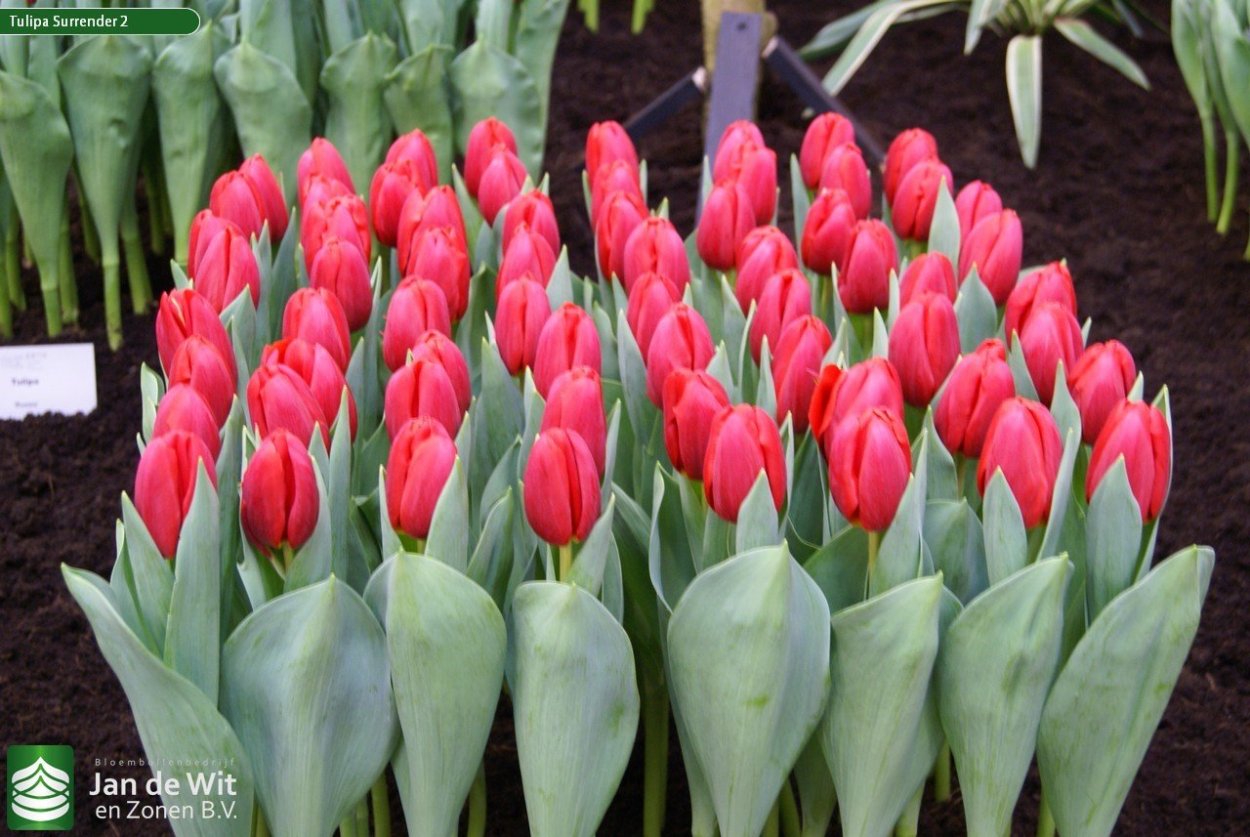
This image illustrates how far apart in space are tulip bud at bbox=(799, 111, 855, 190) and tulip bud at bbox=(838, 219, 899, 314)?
0.21 metres

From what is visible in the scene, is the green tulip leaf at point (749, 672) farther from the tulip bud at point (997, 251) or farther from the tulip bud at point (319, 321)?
the tulip bud at point (997, 251)

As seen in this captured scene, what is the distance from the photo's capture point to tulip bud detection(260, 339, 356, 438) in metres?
0.99

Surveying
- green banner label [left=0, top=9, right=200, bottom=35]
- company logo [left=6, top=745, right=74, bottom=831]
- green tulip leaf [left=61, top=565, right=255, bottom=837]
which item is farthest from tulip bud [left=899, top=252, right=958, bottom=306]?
green banner label [left=0, top=9, right=200, bottom=35]

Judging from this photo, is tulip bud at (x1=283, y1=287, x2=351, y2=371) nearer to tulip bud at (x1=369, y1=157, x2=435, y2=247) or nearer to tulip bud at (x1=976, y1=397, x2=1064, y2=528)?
tulip bud at (x1=369, y1=157, x2=435, y2=247)

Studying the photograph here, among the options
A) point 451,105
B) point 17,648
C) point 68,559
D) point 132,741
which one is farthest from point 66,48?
point 132,741

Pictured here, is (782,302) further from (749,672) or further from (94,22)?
(94,22)

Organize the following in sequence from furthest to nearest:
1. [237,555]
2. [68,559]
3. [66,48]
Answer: [66,48], [68,559], [237,555]

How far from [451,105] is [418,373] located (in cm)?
96

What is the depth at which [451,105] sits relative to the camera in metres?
1.85

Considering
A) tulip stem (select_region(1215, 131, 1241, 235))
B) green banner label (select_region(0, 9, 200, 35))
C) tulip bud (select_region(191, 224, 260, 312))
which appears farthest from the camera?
tulip stem (select_region(1215, 131, 1241, 235))

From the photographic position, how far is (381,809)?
111 cm

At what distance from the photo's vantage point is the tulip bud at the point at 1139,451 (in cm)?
91

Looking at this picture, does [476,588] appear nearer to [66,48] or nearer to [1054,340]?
[1054,340]

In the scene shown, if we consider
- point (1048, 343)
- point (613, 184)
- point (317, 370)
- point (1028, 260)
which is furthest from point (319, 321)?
point (1028, 260)
